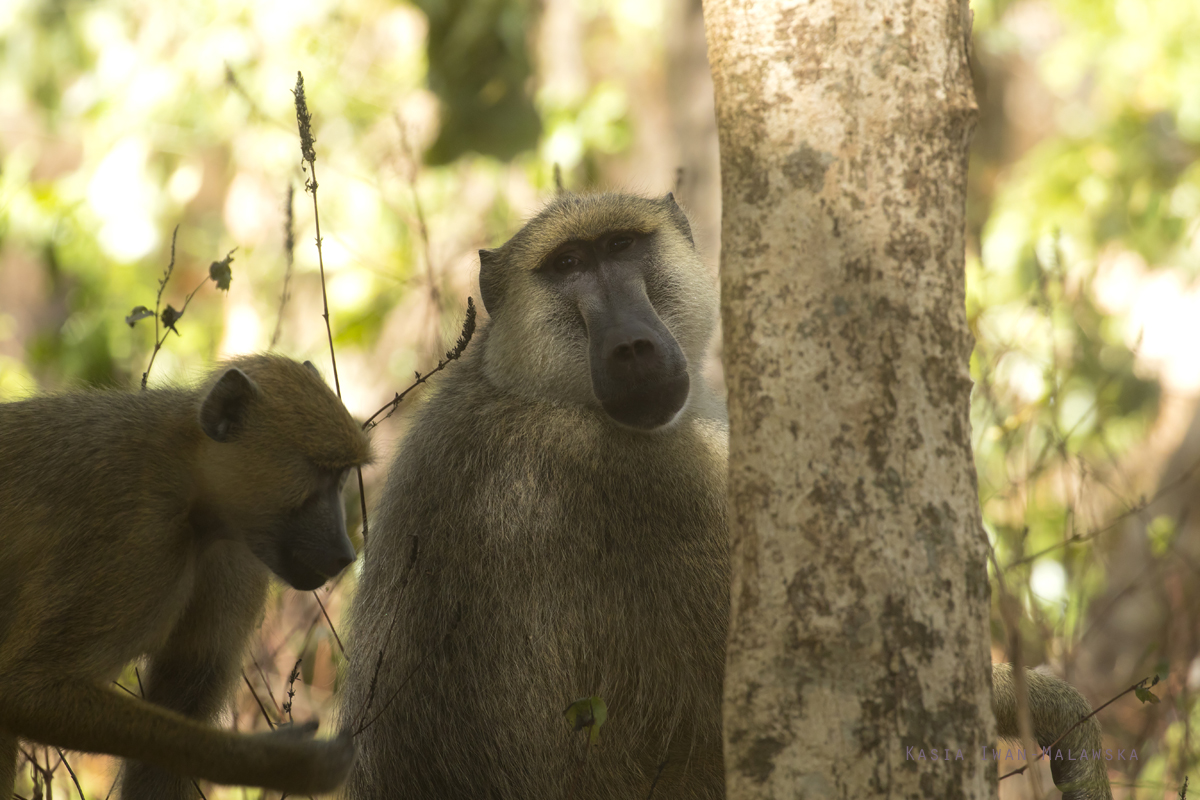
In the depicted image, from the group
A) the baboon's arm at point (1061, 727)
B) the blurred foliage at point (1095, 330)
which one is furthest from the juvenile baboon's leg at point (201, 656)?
the blurred foliage at point (1095, 330)

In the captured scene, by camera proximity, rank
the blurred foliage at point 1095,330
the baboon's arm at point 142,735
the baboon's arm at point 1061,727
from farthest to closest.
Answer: the blurred foliage at point 1095,330 → the baboon's arm at point 1061,727 → the baboon's arm at point 142,735

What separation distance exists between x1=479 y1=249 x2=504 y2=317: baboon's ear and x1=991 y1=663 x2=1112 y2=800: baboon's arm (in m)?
2.08

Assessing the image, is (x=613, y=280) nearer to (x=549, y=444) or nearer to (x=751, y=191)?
(x=549, y=444)

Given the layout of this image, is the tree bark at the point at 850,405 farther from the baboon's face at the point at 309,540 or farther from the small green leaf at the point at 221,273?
the small green leaf at the point at 221,273

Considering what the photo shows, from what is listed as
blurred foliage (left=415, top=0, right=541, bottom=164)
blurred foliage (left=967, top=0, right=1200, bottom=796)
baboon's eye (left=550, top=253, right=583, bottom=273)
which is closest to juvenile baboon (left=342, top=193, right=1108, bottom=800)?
baboon's eye (left=550, top=253, right=583, bottom=273)

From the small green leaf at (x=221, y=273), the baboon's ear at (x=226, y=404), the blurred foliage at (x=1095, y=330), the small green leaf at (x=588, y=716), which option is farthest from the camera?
the blurred foliage at (x=1095, y=330)

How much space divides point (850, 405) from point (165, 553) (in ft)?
5.79

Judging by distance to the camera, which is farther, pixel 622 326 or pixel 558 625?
pixel 622 326

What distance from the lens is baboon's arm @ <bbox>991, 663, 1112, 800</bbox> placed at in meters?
3.50

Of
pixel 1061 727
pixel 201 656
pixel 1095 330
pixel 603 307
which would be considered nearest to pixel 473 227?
pixel 1095 330

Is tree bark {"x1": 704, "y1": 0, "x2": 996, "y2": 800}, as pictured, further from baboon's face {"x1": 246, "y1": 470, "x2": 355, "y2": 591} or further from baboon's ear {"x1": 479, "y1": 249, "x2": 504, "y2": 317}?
baboon's ear {"x1": 479, "y1": 249, "x2": 504, "y2": 317}

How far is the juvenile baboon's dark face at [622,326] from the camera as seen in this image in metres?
3.28

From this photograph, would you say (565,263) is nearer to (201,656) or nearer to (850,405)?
(201,656)

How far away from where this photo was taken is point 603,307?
3.50m
